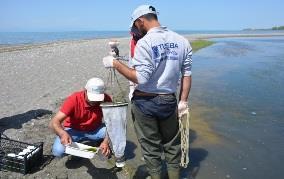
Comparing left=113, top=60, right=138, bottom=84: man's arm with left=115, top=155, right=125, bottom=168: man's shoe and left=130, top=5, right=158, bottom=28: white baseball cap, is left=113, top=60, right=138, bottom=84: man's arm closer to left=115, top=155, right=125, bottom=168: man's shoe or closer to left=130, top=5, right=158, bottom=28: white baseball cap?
left=130, top=5, right=158, bottom=28: white baseball cap

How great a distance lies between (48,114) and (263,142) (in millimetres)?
5028

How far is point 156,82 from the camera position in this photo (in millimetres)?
4441

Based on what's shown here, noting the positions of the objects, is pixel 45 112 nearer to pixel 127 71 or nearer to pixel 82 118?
pixel 82 118

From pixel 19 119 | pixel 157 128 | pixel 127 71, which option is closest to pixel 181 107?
pixel 157 128

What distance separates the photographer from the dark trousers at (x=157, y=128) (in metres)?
4.59

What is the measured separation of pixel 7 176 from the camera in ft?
18.1

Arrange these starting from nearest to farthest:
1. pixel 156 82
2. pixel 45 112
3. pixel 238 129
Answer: pixel 156 82 < pixel 238 129 < pixel 45 112

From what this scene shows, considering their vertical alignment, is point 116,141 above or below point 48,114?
above

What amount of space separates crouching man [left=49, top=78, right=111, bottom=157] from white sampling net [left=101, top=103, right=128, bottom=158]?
22 cm

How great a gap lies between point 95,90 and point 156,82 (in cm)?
150

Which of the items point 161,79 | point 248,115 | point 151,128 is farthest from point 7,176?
point 248,115

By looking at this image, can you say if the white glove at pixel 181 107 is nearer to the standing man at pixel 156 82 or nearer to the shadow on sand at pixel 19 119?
the standing man at pixel 156 82

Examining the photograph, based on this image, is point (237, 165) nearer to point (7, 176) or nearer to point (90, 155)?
point (90, 155)

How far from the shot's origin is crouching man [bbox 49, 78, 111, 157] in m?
5.58
